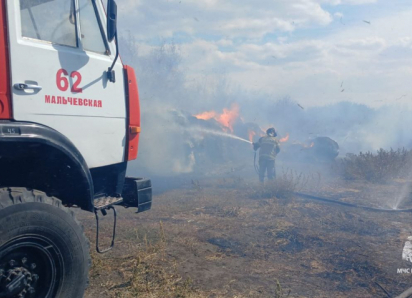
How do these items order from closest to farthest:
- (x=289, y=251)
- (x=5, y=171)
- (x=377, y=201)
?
(x=5, y=171) < (x=289, y=251) < (x=377, y=201)

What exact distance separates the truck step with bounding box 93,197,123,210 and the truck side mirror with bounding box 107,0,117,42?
5.43ft

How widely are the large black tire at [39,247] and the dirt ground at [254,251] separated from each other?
3.27 ft

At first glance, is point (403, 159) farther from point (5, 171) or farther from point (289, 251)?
point (5, 171)

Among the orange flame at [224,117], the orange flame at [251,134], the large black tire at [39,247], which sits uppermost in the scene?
the orange flame at [224,117]

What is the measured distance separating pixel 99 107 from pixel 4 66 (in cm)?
97

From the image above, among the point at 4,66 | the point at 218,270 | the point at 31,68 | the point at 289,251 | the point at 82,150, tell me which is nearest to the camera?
the point at 4,66

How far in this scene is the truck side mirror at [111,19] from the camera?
3.23m

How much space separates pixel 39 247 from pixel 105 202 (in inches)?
41.7

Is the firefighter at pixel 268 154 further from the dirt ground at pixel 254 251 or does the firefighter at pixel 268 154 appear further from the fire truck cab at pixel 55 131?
the fire truck cab at pixel 55 131

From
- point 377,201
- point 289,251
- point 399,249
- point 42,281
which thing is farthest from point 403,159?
point 42,281

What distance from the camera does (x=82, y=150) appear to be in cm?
332

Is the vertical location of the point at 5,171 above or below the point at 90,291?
above

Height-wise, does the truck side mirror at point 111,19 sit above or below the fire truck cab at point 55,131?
above

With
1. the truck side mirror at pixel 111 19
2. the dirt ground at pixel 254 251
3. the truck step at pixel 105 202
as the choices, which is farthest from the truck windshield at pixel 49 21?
the dirt ground at pixel 254 251
